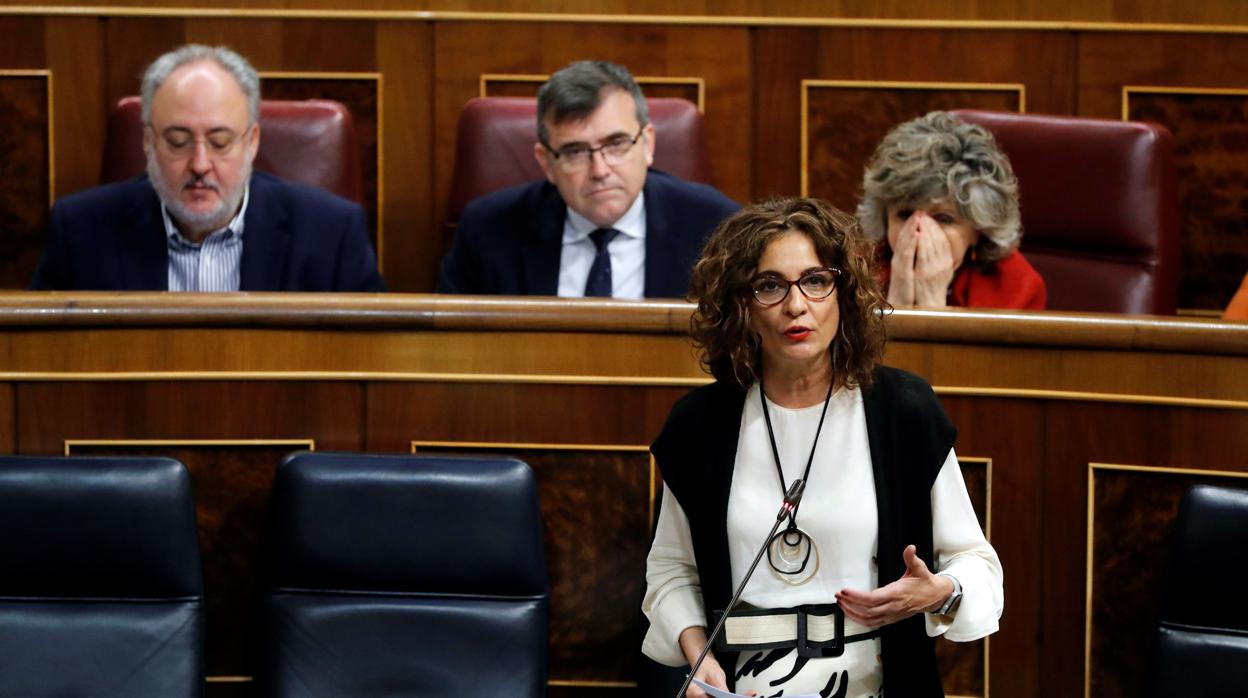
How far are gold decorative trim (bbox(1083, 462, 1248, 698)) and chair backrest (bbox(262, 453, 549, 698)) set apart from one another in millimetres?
408

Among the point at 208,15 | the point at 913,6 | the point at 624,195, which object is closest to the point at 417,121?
the point at 208,15

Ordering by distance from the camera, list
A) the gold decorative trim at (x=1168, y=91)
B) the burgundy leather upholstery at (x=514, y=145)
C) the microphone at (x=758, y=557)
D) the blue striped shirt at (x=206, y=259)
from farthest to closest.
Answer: the gold decorative trim at (x=1168, y=91) < the burgundy leather upholstery at (x=514, y=145) < the blue striped shirt at (x=206, y=259) < the microphone at (x=758, y=557)

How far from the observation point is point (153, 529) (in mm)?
1113

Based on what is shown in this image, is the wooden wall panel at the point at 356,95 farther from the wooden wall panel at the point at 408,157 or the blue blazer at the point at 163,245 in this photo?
the blue blazer at the point at 163,245

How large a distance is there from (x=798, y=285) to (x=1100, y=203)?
2.43 feet

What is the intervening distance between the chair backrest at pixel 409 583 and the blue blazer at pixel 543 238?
0.42 m

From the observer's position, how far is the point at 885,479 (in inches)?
37.0

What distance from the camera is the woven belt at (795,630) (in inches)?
36.7

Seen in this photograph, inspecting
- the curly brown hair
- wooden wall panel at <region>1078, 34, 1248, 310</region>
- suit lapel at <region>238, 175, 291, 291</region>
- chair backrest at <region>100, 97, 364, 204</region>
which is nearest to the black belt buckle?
the curly brown hair

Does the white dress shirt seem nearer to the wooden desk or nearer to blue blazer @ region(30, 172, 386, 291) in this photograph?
blue blazer @ region(30, 172, 386, 291)

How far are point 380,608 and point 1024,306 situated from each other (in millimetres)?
679

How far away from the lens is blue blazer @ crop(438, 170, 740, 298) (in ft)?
4.98

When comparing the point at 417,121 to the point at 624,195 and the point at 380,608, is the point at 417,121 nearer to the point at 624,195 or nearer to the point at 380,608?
the point at 624,195

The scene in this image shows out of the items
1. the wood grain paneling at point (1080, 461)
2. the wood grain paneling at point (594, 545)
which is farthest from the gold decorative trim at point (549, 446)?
the wood grain paneling at point (1080, 461)
